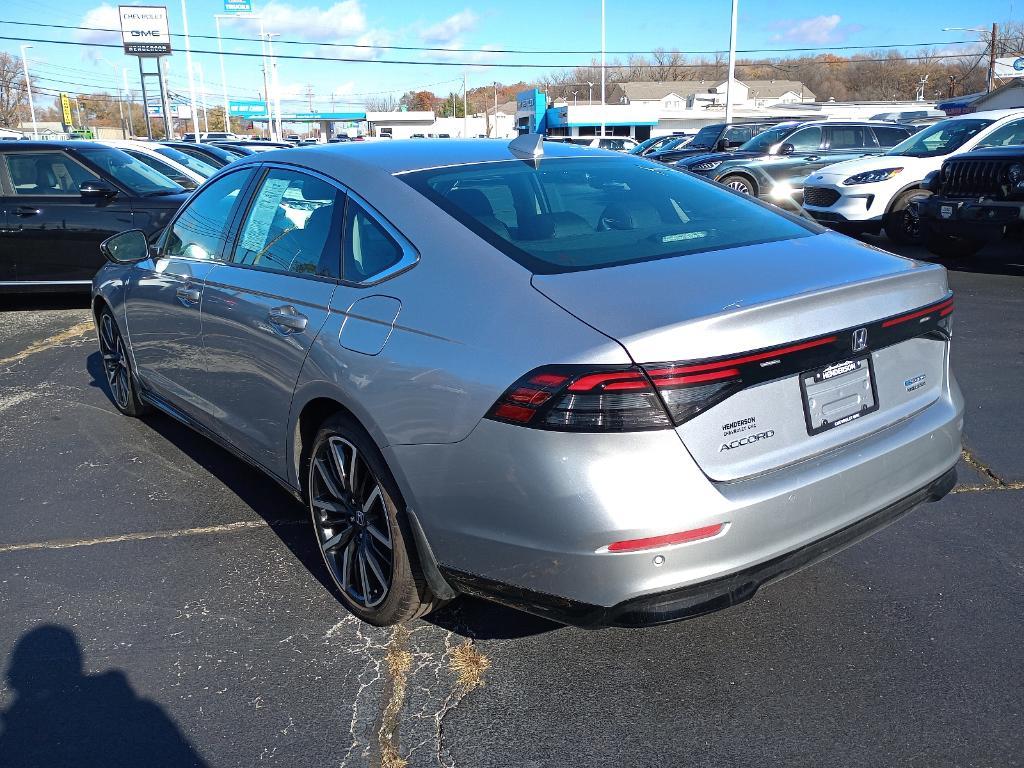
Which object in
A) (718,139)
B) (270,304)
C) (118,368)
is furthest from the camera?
(718,139)

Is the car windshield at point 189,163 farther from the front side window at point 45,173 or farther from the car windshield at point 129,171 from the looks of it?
the front side window at point 45,173

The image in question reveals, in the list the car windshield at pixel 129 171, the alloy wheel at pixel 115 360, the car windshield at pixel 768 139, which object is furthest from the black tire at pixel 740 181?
the alloy wheel at pixel 115 360

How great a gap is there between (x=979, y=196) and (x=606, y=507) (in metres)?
8.72

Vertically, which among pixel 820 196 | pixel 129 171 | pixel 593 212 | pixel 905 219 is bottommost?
pixel 905 219

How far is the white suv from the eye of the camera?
11.2m

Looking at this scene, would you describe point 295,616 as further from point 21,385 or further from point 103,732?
point 21,385

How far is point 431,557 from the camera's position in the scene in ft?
8.90

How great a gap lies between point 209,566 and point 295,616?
0.62 metres

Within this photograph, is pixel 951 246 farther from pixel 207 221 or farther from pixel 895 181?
pixel 207 221

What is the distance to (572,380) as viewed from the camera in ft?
7.45

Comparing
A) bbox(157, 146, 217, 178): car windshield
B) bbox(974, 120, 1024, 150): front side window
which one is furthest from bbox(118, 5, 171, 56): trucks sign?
bbox(974, 120, 1024, 150): front side window

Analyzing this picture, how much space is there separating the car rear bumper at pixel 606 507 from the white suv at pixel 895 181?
9.45 m

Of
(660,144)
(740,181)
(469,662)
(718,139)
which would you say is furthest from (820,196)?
(660,144)

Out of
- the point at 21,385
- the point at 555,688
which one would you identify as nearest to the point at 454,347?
the point at 555,688
